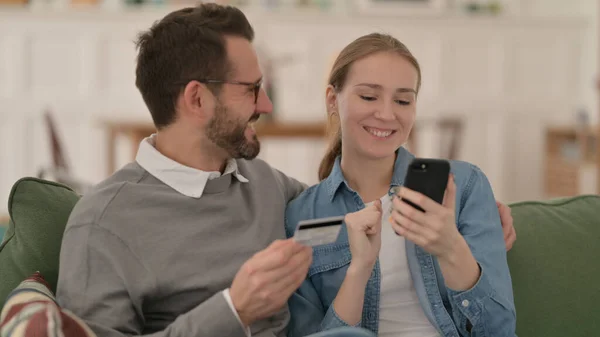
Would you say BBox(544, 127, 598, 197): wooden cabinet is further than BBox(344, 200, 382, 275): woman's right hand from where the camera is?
Yes

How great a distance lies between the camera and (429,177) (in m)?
1.51

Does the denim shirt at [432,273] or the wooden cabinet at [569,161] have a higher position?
the denim shirt at [432,273]

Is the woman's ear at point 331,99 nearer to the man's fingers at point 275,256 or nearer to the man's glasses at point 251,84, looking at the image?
the man's glasses at point 251,84

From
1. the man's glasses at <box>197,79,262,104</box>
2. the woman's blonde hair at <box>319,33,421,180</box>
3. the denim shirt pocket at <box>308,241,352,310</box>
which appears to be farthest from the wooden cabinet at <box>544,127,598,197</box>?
the man's glasses at <box>197,79,262,104</box>

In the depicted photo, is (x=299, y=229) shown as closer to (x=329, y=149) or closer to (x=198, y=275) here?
(x=198, y=275)

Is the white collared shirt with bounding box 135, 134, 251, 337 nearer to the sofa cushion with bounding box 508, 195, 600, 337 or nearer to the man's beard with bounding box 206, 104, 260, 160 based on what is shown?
the man's beard with bounding box 206, 104, 260, 160

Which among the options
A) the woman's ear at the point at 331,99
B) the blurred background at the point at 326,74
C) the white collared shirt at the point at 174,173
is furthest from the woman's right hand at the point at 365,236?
the blurred background at the point at 326,74

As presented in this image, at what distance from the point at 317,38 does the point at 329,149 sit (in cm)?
464

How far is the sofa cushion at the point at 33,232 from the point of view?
66.2 inches

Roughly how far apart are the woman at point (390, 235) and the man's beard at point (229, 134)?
0.21 meters

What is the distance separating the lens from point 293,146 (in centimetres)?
664

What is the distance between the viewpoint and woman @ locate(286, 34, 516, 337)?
161 cm

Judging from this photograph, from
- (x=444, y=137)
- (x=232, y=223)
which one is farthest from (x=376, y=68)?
(x=444, y=137)

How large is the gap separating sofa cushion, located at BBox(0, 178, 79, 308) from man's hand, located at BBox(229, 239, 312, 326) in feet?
1.50
